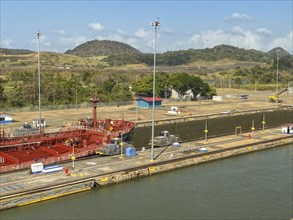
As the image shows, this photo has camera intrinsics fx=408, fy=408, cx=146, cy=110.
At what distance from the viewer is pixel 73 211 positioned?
1238 inches

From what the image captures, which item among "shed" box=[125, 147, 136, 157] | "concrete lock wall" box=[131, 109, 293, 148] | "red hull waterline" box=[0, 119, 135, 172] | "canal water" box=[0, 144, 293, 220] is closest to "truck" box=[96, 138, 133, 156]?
"red hull waterline" box=[0, 119, 135, 172]

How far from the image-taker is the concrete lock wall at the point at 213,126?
193ft

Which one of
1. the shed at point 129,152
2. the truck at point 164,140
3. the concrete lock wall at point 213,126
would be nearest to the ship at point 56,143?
the shed at point 129,152

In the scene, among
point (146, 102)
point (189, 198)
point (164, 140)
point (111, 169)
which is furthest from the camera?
point (146, 102)

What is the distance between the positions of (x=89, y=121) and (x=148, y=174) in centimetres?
1840

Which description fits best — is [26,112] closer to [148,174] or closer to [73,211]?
[148,174]

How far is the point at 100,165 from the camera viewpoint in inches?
1617

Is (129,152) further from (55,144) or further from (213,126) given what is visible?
(213,126)

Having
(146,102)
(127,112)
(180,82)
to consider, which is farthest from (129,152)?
(180,82)

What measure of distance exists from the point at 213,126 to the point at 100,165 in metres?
29.7

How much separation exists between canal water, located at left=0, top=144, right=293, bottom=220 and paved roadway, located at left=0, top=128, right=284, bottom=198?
8.01ft

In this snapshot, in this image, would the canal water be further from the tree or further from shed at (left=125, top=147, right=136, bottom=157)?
the tree

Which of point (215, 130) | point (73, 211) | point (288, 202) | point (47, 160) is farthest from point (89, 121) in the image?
point (288, 202)

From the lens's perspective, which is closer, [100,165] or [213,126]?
[100,165]
